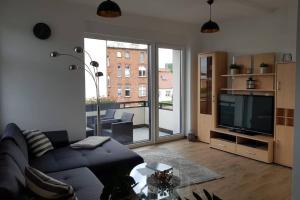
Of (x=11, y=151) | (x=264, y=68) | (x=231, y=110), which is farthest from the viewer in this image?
(x=231, y=110)

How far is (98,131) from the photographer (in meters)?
4.30

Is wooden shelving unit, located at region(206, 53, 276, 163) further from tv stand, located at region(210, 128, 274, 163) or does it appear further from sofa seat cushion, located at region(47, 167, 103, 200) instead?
sofa seat cushion, located at region(47, 167, 103, 200)

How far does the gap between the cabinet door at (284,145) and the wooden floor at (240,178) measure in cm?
12

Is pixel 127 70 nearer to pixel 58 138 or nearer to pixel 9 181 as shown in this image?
pixel 58 138

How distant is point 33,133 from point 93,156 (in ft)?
3.05

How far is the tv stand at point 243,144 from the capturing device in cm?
407

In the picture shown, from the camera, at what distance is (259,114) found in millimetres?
4328

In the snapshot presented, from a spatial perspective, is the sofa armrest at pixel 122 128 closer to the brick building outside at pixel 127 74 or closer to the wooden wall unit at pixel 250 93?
the brick building outside at pixel 127 74

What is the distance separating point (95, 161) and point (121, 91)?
2.12m

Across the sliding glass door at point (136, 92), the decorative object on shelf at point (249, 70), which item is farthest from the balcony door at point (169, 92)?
the decorative object on shelf at point (249, 70)

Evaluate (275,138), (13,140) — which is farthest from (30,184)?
(275,138)

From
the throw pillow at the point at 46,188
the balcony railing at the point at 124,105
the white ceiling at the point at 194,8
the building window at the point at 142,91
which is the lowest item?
the throw pillow at the point at 46,188

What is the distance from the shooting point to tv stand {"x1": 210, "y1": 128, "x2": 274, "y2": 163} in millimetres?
4074

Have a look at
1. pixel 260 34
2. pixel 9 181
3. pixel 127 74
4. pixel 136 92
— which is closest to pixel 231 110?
pixel 260 34
